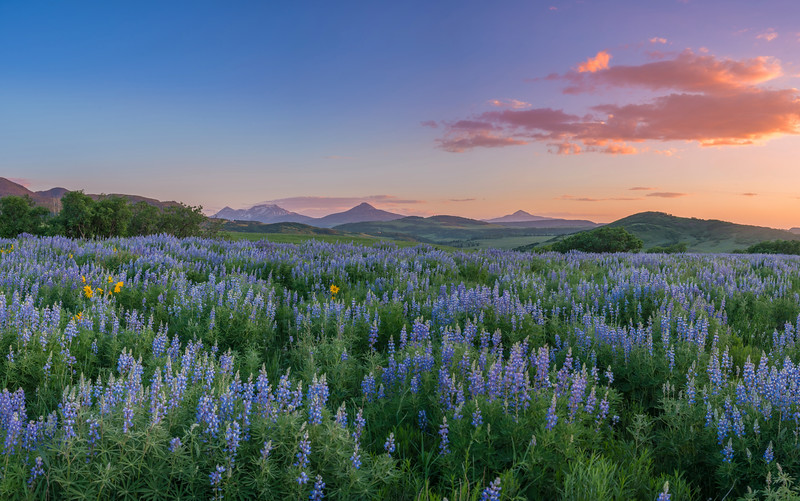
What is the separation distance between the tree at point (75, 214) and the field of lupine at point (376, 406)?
1254cm

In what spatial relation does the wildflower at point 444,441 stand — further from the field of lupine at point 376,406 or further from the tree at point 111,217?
the tree at point 111,217

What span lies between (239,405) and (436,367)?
1990mm

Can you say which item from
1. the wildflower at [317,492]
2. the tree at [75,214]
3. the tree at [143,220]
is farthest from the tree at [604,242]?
the wildflower at [317,492]

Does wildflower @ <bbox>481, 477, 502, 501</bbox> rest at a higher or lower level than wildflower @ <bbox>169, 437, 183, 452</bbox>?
lower

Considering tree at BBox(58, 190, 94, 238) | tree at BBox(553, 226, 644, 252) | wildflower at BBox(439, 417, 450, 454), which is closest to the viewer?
wildflower at BBox(439, 417, 450, 454)

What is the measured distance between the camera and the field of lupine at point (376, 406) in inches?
108

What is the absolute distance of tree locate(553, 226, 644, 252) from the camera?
3036 centimetres

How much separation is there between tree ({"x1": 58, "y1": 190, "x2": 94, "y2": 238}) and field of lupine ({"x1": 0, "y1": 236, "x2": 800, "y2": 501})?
12.5 metres

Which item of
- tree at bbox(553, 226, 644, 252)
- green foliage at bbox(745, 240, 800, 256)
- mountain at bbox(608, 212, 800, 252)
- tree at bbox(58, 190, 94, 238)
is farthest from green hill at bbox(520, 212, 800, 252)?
tree at bbox(58, 190, 94, 238)

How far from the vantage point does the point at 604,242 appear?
31125mm

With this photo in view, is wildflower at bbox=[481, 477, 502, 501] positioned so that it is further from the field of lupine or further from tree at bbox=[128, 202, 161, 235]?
tree at bbox=[128, 202, 161, 235]

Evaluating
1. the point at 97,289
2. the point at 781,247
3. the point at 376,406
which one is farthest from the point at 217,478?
the point at 781,247

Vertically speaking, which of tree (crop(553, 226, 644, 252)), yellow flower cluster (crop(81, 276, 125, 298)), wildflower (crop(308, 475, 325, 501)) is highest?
tree (crop(553, 226, 644, 252))

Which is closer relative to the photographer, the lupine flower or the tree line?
the lupine flower
